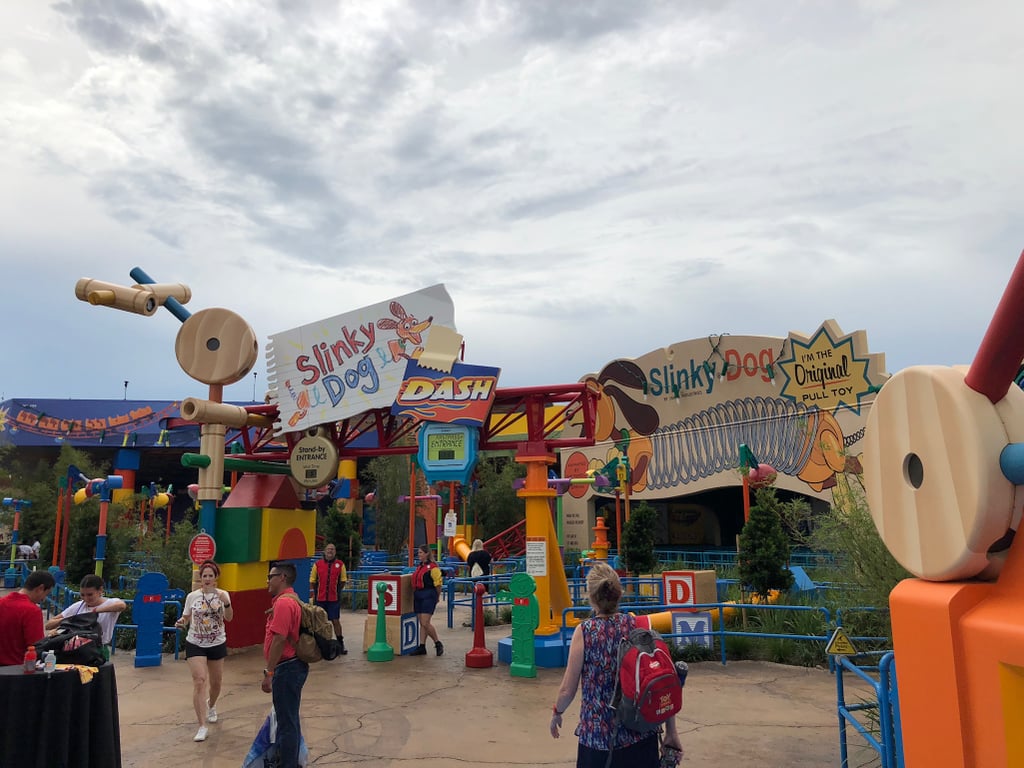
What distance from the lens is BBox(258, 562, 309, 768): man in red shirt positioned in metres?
5.44

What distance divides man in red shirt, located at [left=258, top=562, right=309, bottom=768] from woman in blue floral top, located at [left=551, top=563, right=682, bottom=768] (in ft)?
7.56

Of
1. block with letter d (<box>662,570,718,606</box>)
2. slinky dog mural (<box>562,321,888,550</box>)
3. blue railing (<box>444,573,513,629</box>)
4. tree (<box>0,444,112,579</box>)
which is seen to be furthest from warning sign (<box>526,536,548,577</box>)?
tree (<box>0,444,112,579</box>)

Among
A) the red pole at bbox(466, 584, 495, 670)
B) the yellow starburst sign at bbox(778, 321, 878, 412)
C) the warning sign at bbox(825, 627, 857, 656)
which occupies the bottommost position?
the red pole at bbox(466, 584, 495, 670)

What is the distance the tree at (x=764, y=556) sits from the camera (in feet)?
45.0

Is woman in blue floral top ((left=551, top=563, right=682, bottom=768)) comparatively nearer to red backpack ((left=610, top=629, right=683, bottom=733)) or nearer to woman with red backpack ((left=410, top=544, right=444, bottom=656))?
red backpack ((left=610, top=629, right=683, bottom=733))

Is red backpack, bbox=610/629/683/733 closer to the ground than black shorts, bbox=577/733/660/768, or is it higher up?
higher up

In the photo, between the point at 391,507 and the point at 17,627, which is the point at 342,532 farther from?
the point at 17,627

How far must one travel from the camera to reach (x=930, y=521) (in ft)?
11.8

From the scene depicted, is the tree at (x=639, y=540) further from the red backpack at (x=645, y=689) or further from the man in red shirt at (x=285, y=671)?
the red backpack at (x=645, y=689)

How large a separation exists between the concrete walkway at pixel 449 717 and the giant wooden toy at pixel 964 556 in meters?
3.28

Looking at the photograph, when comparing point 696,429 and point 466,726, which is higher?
point 696,429

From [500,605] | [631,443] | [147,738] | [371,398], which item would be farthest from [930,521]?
[631,443]

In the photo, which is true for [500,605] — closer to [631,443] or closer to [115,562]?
[115,562]

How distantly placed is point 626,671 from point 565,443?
27.5ft
